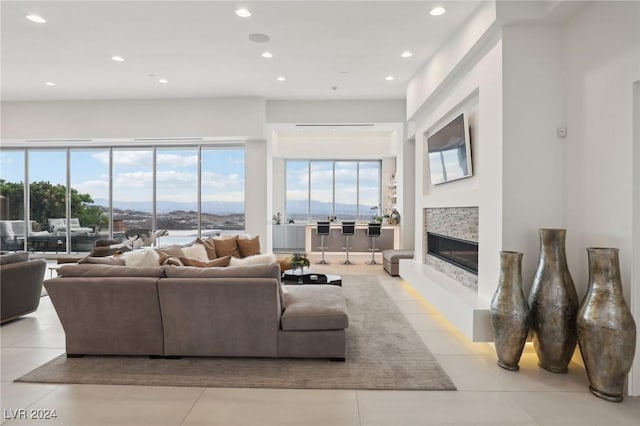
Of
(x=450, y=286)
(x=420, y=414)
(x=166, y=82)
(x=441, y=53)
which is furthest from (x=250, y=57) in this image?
(x=420, y=414)

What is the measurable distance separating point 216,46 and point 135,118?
147 inches

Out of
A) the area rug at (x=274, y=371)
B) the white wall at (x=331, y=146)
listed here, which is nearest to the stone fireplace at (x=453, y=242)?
the area rug at (x=274, y=371)

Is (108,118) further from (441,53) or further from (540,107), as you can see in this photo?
(540,107)

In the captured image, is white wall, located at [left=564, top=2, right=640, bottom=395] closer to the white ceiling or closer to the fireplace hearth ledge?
the fireplace hearth ledge

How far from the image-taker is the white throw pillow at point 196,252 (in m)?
4.76

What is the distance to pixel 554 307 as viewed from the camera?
265cm

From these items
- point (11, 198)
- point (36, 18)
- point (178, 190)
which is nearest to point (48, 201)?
point (11, 198)

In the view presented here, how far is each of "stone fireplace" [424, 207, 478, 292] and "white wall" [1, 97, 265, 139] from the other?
4.26m

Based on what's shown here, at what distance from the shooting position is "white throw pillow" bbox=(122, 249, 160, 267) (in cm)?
328

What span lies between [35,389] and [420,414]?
2.76 metres

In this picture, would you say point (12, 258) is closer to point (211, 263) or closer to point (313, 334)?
point (211, 263)

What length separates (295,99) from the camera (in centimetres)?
762

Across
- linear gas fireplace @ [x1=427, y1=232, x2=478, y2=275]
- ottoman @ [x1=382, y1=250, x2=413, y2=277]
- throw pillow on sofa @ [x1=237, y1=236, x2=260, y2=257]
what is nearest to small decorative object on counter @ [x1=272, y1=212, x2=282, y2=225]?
throw pillow on sofa @ [x1=237, y1=236, x2=260, y2=257]

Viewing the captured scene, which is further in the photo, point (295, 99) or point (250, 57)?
point (295, 99)
